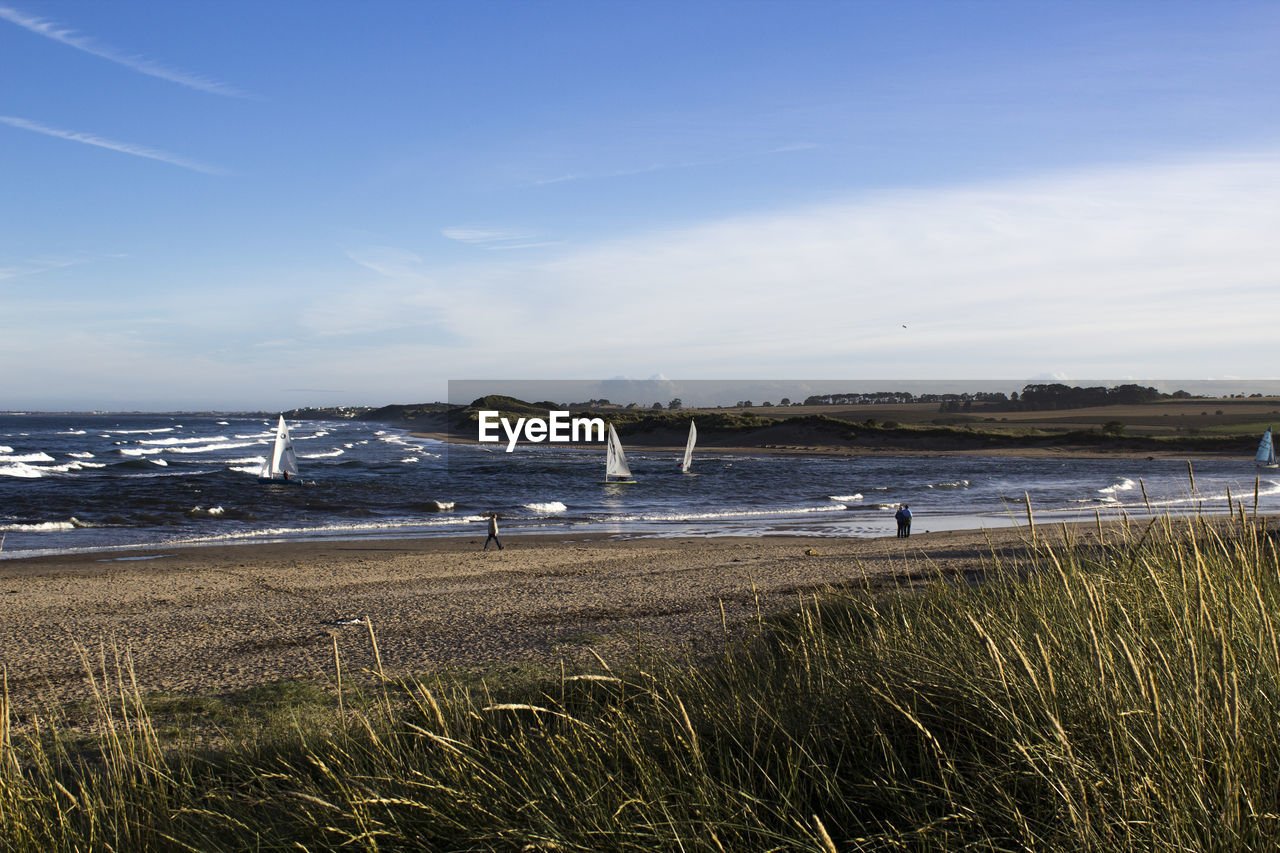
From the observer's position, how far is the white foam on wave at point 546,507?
31384 millimetres

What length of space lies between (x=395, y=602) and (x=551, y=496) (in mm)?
23973

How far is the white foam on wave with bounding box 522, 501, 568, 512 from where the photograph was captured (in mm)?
31384

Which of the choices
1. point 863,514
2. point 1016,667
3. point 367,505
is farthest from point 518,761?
point 367,505

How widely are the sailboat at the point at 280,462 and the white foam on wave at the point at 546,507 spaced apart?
14.4 meters

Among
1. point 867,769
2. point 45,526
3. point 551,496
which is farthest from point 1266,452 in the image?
point 45,526

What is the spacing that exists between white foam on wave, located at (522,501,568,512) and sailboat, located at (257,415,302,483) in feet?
47.4

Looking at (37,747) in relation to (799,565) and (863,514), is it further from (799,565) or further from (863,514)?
(863,514)

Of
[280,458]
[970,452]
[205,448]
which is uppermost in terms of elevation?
[280,458]

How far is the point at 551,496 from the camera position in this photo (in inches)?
1446

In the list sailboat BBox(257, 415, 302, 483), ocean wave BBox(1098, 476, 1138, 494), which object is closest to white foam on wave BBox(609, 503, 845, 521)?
ocean wave BBox(1098, 476, 1138, 494)

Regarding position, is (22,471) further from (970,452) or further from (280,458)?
(970,452)

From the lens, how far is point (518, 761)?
3047 millimetres

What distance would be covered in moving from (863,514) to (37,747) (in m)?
27.9

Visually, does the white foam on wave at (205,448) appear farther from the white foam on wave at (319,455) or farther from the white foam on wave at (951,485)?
the white foam on wave at (951,485)
